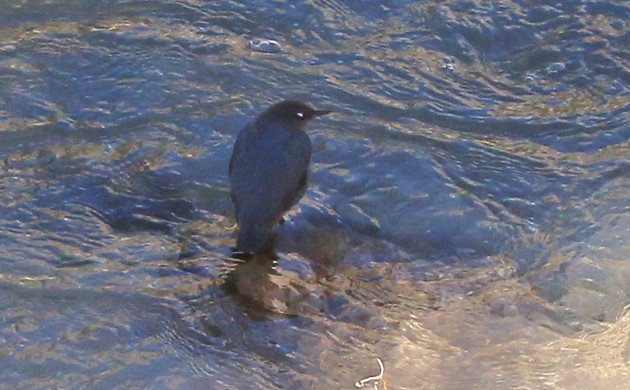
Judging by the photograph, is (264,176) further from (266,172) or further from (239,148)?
(239,148)

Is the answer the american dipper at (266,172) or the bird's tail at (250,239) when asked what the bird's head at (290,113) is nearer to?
the american dipper at (266,172)

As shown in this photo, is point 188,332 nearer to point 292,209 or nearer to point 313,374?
point 313,374

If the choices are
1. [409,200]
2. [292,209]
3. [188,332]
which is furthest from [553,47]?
[188,332]

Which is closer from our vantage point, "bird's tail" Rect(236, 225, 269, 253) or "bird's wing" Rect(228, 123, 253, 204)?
"bird's tail" Rect(236, 225, 269, 253)

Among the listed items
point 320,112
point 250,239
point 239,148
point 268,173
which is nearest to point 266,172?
point 268,173

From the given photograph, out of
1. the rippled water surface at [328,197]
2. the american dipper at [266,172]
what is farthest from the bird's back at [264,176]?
the rippled water surface at [328,197]

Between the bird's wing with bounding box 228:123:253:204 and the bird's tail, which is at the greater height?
the bird's wing with bounding box 228:123:253:204

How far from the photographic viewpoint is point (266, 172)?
236 inches

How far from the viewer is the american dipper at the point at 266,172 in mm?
5770

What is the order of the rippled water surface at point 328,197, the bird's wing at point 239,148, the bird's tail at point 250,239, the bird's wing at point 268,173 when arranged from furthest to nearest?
the bird's wing at point 239,148 < the bird's wing at point 268,173 < the bird's tail at point 250,239 < the rippled water surface at point 328,197

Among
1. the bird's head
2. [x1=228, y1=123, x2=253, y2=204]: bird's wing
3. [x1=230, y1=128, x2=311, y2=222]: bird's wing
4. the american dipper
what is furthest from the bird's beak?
[x1=228, y1=123, x2=253, y2=204]: bird's wing

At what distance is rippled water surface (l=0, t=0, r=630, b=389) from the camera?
15.2 feet

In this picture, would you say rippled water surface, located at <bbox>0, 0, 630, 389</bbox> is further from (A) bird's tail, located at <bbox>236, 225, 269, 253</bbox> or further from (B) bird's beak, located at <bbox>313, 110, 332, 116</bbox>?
(B) bird's beak, located at <bbox>313, 110, 332, 116</bbox>

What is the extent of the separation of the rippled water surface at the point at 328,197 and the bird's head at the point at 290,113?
358 mm
